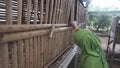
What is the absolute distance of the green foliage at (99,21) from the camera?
23984mm

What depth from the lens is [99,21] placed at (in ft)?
79.8

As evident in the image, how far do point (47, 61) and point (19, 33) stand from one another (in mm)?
1538

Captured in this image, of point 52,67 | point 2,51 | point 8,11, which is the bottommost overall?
point 52,67

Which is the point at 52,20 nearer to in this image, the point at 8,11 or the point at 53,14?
the point at 53,14

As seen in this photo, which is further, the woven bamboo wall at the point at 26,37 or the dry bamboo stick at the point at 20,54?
the dry bamboo stick at the point at 20,54

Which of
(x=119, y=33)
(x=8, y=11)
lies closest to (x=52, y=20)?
(x=8, y=11)

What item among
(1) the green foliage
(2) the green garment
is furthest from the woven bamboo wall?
(1) the green foliage

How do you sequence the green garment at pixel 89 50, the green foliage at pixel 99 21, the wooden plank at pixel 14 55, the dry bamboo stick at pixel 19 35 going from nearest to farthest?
1. the dry bamboo stick at pixel 19 35
2. the wooden plank at pixel 14 55
3. the green garment at pixel 89 50
4. the green foliage at pixel 99 21

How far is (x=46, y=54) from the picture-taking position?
12.7 ft

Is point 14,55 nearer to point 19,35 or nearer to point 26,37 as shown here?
point 19,35

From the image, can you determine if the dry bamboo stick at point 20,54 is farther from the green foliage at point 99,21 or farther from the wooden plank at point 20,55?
the green foliage at point 99,21

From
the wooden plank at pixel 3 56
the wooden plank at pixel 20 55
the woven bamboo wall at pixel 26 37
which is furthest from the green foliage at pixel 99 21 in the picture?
the wooden plank at pixel 3 56

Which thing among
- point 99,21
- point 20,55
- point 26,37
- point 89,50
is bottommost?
point 89,50

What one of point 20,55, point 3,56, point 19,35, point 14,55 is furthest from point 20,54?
point 3,56
